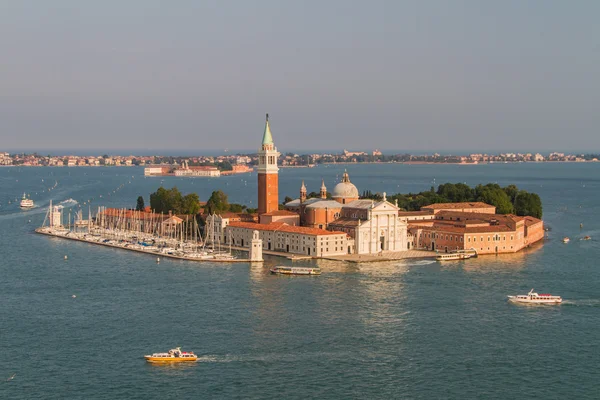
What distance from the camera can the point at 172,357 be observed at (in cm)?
1656

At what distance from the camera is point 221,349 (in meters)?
17.5

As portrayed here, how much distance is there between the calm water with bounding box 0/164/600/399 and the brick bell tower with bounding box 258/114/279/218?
236 inches

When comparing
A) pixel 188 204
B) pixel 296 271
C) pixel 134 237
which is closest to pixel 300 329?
pixel 296 271

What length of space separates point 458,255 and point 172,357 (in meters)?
15.8

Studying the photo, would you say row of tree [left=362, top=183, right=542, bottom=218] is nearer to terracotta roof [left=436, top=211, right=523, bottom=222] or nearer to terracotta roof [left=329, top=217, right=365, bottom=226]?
terracotta roof [left=436, top=211, right=523, bottom=222]

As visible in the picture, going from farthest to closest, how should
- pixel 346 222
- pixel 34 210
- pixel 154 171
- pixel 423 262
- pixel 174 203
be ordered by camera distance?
pixel 154 171, pixel 34 210, pixel 174 203, pixel 346 222, pixel 423 262

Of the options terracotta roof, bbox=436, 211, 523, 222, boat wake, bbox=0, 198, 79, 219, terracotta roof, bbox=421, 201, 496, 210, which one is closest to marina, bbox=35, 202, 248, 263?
boat wake, bbox=0, 198, 79, 219

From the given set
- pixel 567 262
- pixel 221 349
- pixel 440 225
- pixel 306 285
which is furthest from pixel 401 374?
pixel 440 225

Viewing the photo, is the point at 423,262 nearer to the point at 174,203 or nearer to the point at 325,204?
the point at 325,204

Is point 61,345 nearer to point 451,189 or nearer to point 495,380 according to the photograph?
point 495,380

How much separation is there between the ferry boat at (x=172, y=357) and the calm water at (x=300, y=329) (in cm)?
27

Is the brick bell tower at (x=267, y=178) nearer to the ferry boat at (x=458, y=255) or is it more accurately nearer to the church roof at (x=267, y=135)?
the church roof at (x=267, y=135)

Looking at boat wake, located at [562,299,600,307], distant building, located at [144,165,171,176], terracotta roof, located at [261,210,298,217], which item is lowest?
boat wake, located at [562,299,600,307]

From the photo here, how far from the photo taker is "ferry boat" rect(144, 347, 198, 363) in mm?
16578
